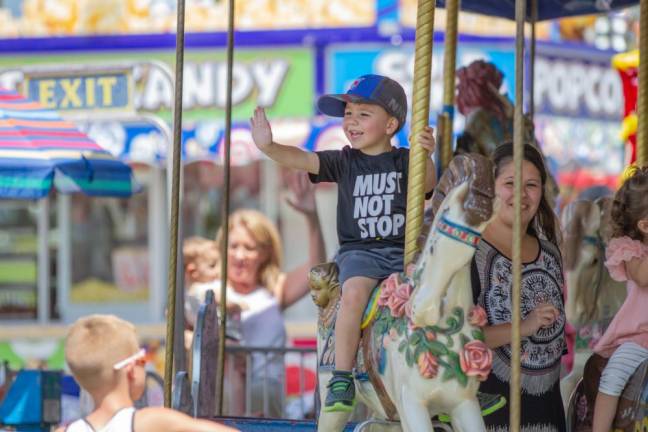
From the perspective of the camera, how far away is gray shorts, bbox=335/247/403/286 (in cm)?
449

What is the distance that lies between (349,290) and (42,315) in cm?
1128

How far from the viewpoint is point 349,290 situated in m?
4.44

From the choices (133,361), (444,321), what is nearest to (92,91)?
(133,361)

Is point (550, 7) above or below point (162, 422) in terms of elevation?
above

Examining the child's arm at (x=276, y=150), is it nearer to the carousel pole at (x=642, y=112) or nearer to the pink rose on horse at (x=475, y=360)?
the pink rose on horse at (x=475, y=360)

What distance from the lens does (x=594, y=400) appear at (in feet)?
15.4

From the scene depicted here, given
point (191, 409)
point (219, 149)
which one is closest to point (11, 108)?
point (191, 409)

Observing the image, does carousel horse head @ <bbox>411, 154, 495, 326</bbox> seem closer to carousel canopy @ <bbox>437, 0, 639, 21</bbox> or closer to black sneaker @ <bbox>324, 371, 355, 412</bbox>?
black sneaker @ <bbox>324, 371, 355, 412</bbox>

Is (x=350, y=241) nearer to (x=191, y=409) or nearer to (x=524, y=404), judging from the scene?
(x=524, y=404)

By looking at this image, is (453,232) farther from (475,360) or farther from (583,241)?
(583,241)

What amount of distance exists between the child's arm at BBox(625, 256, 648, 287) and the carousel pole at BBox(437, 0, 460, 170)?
7.15 ft

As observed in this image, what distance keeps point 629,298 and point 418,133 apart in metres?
1.05

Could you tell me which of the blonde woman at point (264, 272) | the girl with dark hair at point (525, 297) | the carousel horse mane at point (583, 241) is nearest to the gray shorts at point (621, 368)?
the girl with dark hair at point (525, 297)

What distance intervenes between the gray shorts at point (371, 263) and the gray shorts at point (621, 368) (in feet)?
2.61
